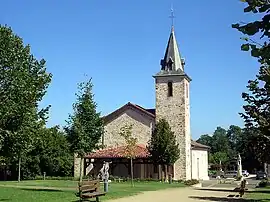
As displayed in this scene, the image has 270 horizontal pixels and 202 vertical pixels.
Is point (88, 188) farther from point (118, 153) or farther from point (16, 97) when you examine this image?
point (118, 153)

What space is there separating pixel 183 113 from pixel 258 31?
49129 millimetres

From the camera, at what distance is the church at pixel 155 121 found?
5184cm

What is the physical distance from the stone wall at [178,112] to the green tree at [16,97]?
33.5 meters

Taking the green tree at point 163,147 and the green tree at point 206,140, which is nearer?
the green tree at point 163,147

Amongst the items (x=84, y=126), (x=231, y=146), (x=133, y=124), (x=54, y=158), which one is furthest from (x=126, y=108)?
(x=231, y=146)

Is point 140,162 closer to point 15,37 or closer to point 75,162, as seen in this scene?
point 75,162

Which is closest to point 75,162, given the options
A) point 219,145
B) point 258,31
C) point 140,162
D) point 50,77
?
point 140,162

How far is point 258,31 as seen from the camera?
12.4 ft

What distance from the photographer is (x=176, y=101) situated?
175 ft

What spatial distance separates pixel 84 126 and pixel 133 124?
30.0 meters

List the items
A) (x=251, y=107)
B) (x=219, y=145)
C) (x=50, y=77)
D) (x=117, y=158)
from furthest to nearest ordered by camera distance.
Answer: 1. (x=219, y=145)
2. (x=117, y=158)
3. (x=251, y=107)
4. (x=50, y=77)

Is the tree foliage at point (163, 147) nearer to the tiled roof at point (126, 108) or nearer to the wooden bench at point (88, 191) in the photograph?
the tiled roof at point (126, 108)

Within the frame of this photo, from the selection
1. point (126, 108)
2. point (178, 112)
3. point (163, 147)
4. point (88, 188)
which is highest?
point (126, 108)

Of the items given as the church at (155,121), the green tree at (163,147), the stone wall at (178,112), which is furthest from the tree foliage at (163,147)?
the stone wall at (178,112)
